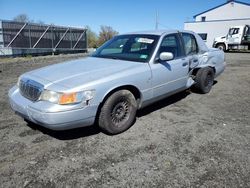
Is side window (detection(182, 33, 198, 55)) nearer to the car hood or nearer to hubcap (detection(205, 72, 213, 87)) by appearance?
hubcap (detection(205, 72, 213, 87))

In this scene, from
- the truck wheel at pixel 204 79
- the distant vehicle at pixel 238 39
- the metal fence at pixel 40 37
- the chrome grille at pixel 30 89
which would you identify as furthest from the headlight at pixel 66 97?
the distant vehicle at pixel 238 39

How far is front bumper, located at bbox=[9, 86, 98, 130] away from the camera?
3100 millimetres

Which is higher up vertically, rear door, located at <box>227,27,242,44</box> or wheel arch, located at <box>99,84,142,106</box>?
rear door, located at <box>227,27,242,44</box>

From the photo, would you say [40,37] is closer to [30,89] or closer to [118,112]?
[30,89]

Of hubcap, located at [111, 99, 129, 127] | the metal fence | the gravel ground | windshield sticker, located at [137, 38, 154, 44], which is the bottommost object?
the gravel ground

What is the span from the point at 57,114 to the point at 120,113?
3.67ft

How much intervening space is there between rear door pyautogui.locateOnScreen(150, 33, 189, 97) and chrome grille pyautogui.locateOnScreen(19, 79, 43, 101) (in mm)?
1945

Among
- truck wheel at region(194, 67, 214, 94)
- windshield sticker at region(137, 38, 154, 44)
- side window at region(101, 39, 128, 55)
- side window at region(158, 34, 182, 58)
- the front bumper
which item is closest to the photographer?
the front bumper

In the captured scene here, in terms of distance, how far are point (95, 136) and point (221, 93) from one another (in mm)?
4187

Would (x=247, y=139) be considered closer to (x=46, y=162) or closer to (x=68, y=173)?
(x=68, y=173)

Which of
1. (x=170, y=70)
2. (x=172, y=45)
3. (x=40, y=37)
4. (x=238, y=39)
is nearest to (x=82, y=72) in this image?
(x=170, y=70)

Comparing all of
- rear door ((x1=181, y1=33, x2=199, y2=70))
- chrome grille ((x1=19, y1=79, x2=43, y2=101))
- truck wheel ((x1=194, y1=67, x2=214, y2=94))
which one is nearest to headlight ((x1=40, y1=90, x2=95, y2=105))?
chrome grille ((x1=19, y1=79, x2=43, y2=101))

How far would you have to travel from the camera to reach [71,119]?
319cm

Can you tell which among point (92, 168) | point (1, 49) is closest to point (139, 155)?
point (92, 168)
